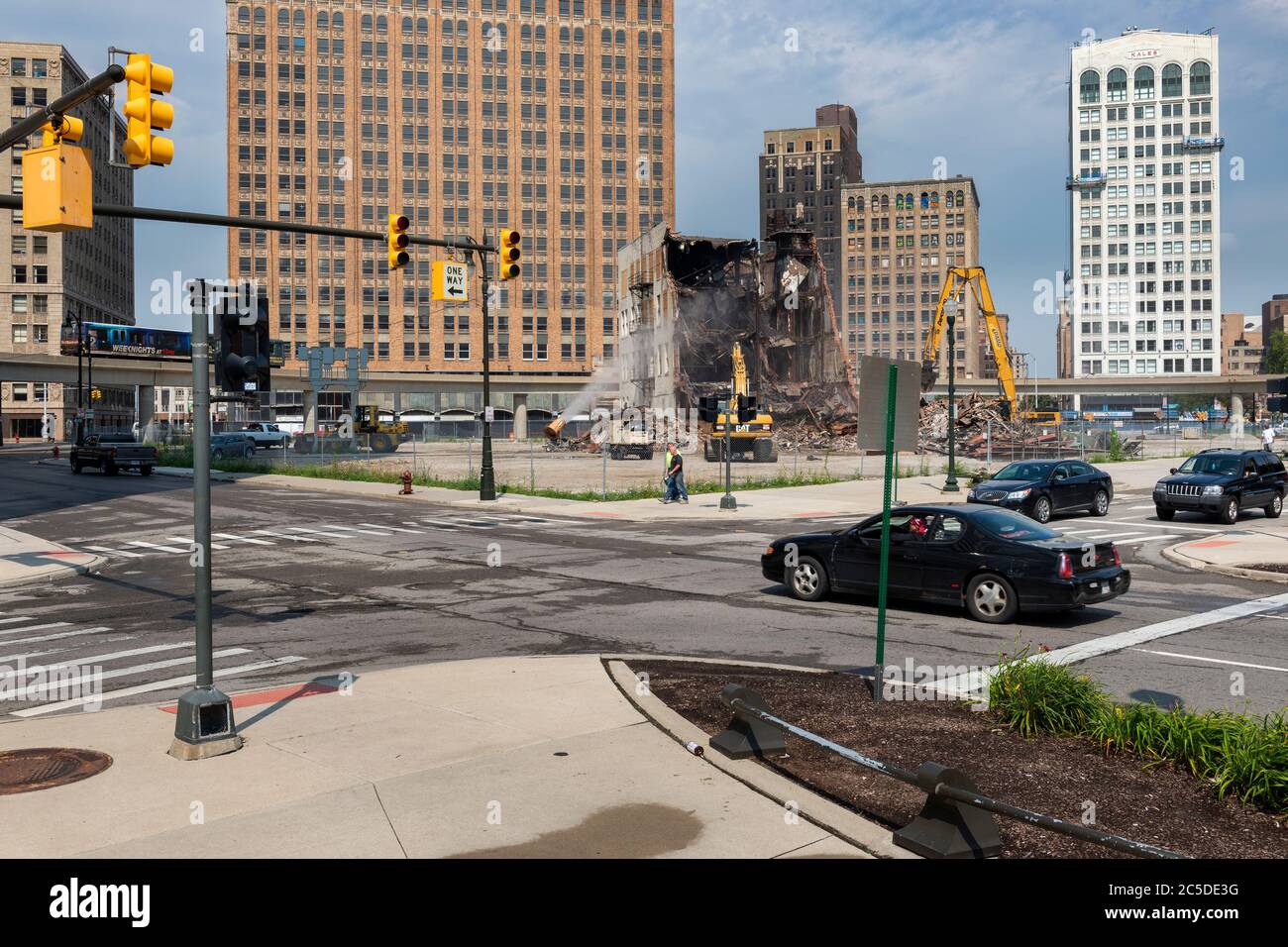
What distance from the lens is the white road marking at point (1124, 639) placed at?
31.2 ft

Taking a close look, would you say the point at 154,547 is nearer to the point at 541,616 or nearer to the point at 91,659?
the point at 91,659

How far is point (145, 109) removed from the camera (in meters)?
10.1

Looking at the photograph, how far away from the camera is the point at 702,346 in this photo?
76.4m

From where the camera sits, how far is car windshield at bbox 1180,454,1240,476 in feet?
85.3

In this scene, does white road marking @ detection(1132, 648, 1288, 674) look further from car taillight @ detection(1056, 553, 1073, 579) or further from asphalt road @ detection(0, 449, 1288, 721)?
car taillight @ detection(1056, 553, 1073, 579)

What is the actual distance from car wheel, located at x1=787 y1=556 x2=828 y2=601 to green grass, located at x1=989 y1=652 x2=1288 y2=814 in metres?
6.33

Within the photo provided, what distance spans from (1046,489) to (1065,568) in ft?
46.7

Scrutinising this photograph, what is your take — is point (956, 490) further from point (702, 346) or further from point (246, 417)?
point (246, 417)

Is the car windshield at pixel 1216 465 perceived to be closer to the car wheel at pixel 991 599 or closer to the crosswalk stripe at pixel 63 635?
the car wheel at pixel 991 599

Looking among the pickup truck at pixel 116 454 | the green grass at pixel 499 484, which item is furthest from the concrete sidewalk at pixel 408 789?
the pickup truck at pixel 116 454

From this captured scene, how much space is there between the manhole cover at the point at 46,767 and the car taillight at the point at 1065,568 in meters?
10.2

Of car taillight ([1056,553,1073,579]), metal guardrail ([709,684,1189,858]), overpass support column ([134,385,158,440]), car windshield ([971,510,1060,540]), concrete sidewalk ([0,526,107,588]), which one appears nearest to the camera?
metal guardrail ([709,684,1189,858])

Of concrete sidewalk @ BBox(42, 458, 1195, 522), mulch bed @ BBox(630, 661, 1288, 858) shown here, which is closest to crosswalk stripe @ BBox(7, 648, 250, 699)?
mulch bed @ BBox(630, 661, 1288, 858)
